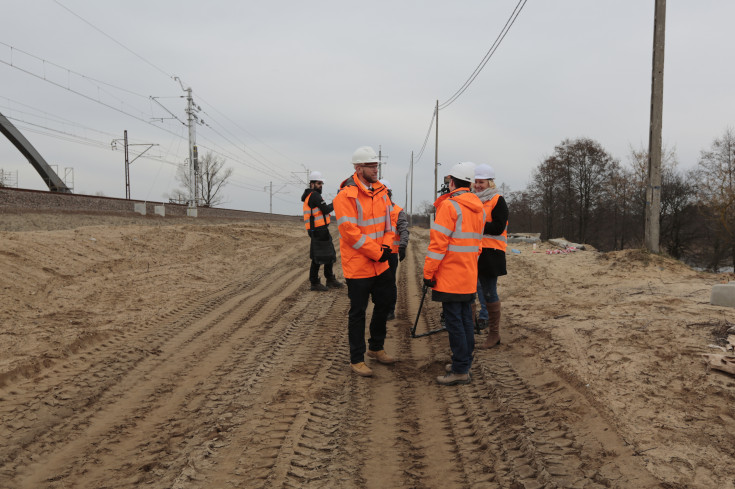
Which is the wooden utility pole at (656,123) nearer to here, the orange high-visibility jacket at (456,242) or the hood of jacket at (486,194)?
the hood of jacket at (486,194)

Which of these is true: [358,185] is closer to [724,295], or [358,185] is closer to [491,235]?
[491,235]

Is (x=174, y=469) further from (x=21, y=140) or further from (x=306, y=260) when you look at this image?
(x=21, y=140)

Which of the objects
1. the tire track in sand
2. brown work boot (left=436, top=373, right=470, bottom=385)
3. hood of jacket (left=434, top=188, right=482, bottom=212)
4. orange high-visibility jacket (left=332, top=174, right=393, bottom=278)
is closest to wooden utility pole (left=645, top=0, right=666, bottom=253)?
hood of jacket (left=434, top=188, right=482, bottom=212)

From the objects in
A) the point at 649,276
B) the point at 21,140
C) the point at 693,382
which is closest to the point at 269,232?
the point at 649,276

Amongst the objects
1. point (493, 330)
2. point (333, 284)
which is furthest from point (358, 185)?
point (333, 284)

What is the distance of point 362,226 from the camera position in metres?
4.34

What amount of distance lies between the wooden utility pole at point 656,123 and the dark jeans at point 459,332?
8.20 metres

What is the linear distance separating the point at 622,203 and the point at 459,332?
127ft

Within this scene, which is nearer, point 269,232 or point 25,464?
point 25,464

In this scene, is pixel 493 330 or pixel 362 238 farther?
pixel 493 330

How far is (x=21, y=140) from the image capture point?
126 feet

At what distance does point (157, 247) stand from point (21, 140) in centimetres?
3503

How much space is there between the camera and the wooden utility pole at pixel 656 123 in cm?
1016

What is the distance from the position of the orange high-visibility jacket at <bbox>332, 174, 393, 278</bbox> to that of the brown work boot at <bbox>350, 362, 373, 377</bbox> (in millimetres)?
888
